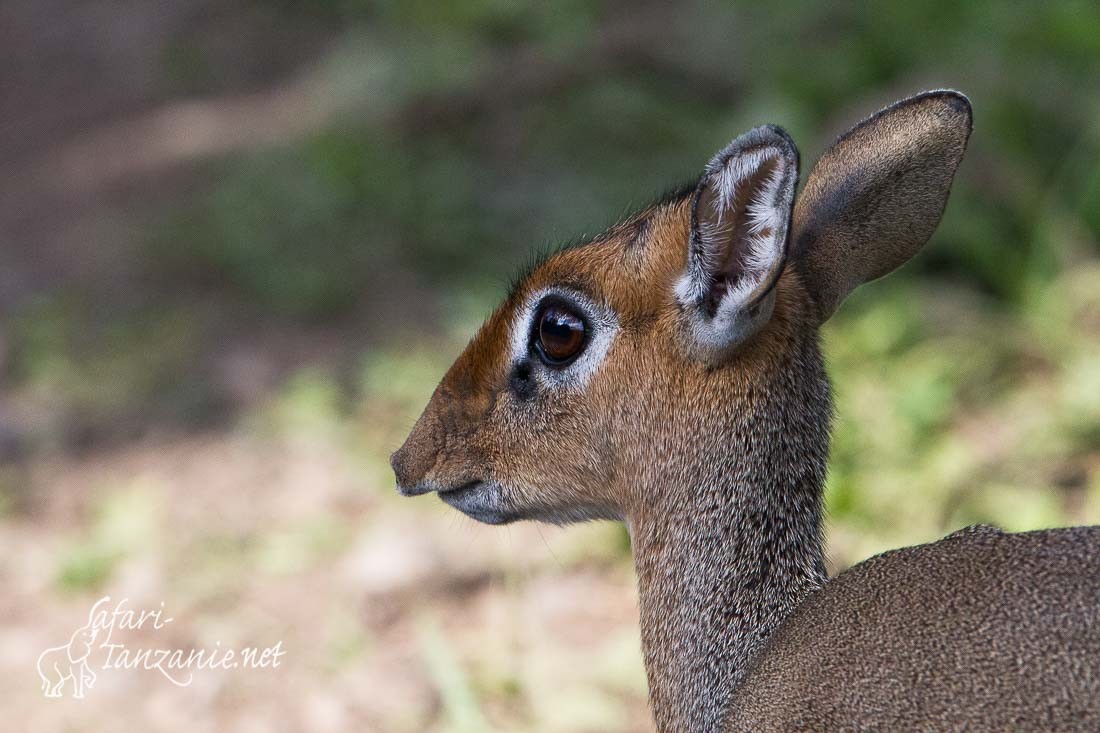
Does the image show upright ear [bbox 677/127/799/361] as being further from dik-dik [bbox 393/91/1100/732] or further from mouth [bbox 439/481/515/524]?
mouth [bbox 439/481/515/524]

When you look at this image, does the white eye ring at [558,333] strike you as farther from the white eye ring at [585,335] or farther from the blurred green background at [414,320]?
the blurred green background at [414,320]

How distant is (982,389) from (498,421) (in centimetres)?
222

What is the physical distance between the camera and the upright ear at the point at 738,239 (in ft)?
5.47

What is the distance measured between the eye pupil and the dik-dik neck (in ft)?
0.80

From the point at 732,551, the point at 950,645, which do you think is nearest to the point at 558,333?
the point at 732,551

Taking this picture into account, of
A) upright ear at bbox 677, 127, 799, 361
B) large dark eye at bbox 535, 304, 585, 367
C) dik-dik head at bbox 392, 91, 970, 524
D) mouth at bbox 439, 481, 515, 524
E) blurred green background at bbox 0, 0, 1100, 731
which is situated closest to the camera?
upright ear at bbox 677, 127, 799, 361

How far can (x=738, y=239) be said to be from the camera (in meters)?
1.78

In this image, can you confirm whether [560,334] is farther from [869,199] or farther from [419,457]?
[869,199]

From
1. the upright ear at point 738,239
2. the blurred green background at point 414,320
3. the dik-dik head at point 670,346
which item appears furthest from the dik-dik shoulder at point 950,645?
the blurred green background at point 414,320

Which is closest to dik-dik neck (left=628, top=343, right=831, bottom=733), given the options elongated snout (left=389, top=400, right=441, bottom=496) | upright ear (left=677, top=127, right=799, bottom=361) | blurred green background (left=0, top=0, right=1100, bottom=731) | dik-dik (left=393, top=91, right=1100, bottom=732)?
dik-dik (left=393, top=91, right=1100, bottom=732)

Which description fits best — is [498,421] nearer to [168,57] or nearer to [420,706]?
[420,706]

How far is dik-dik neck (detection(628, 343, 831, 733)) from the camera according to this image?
1940mm

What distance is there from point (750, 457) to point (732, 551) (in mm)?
153

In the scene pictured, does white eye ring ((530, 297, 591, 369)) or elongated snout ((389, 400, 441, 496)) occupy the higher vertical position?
white eye ring ((530, 297, 591, 369))
